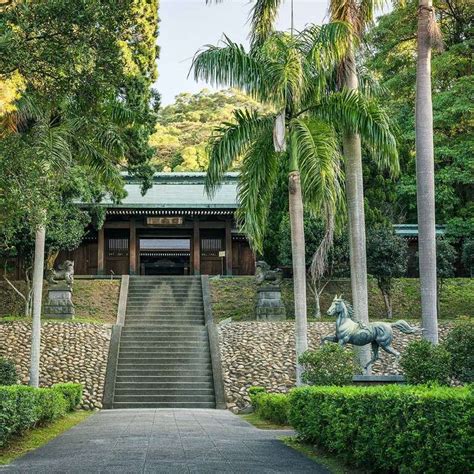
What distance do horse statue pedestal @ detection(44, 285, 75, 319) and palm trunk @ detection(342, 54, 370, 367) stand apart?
1103 centimetres

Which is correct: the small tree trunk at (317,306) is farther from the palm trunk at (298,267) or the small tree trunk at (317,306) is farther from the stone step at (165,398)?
the palm trunk at (298,267)

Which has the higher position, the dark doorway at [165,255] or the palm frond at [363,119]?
the palm frond at [363,119]

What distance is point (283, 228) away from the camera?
2412cm

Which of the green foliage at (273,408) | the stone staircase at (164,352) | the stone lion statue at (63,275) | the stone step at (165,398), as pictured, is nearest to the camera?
the green foliage at (273,408)

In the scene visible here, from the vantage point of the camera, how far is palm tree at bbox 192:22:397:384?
13.7m

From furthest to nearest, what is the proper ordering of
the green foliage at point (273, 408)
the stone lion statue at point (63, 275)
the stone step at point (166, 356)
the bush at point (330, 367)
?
the stone lion statue at point (63, 275), the stone step at point (166, 356), the green foliage at point (273, 408), the bush at point (330, 367)

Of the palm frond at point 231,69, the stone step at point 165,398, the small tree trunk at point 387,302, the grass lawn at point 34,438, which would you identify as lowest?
the stone step at point 165,398

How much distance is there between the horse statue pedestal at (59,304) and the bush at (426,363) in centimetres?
1379

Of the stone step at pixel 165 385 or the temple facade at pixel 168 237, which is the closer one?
the stone step at pixel 165 385

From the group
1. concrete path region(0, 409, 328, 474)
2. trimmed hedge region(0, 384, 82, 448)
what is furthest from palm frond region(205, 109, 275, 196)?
trimmed hedge region(0, 384, 82, 448)

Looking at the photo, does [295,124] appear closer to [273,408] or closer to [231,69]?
[231,69]

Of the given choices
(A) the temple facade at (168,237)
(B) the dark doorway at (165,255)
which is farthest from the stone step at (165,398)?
(B) the dark doorway at (165,255)

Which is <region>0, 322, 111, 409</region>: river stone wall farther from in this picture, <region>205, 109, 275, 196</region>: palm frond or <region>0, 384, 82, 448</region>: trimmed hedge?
<region>205, 109, 275, 196</region>: palm frond

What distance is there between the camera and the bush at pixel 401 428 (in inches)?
224
